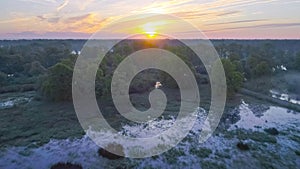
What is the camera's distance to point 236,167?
24594mm

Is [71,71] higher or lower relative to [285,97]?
higher

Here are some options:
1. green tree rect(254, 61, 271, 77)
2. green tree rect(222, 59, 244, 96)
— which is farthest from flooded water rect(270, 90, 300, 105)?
green tree rect(254, 61, 271, 77)

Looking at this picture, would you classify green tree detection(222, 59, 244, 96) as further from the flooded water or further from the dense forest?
the flooded water

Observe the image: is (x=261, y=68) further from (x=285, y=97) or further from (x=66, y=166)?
(x=66, y=166)

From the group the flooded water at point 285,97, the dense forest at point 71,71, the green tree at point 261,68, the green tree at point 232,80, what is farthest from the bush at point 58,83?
the green tree at point 261,68

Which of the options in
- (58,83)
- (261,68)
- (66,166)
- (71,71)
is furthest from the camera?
(261,68)

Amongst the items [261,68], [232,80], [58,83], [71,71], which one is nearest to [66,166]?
[58,83]

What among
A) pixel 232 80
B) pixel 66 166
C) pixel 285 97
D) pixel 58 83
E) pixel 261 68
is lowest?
pixel 66 166

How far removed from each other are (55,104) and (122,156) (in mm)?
24655

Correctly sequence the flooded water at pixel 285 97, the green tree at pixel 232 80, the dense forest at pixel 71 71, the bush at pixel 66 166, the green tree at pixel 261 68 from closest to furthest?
the bush at pixel 66 166
the dense forest at pixel 71 71
the green tree at pixel 232 80
the flooded water at pixel 285 97
the green tree at pixel 261 68

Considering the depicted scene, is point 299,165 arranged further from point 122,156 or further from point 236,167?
point 122,156

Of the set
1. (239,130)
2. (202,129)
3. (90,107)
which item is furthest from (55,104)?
(239,130)

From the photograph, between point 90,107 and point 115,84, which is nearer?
point 90,107

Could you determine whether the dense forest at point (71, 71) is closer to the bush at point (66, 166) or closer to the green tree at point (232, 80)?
the green tree at point (232, 80)
